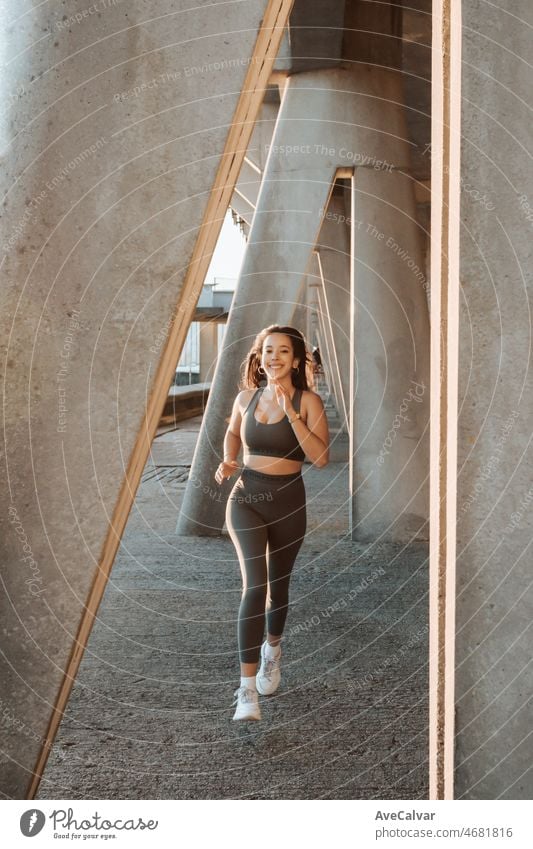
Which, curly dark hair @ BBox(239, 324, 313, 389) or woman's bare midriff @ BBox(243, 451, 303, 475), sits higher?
curly dark hair @ BBox(239, 324, 313, 389)

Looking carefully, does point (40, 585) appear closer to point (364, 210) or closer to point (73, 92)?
point (73, 92)

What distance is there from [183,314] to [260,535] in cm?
203

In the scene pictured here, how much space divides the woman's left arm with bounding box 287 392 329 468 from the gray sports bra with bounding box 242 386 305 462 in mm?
55

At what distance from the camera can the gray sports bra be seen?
4734 mm

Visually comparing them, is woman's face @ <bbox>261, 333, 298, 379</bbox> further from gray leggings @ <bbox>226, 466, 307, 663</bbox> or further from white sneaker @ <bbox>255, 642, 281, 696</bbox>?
white sneaker @ <bbox>255, 642, 281, 696</bbox>

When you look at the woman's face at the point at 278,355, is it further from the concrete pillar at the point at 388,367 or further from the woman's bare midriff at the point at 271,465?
the concrete pillar at the point at 388,367

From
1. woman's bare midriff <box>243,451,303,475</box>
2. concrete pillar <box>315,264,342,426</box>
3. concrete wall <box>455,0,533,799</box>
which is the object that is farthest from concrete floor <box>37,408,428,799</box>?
concrete pillar <box>315,264,342,426</box>

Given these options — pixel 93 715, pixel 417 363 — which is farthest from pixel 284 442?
pixel 417 363

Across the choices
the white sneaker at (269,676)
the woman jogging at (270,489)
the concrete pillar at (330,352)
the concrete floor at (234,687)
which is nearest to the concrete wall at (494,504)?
the concrete floor at (234,687)

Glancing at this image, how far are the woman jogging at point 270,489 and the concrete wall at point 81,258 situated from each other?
71.8 inches

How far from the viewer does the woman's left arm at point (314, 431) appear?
4668mm

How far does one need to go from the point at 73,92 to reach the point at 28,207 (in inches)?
14.8

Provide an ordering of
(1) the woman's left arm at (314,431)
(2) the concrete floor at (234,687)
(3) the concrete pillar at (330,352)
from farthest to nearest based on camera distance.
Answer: (3) the concrete pillar at (330,352)
(1) the woman's left arm at (314,431)
(2) the concrete floor at (234,687)

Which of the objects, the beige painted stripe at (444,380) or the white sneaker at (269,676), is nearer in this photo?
the beige painted stripe at (444,380)
